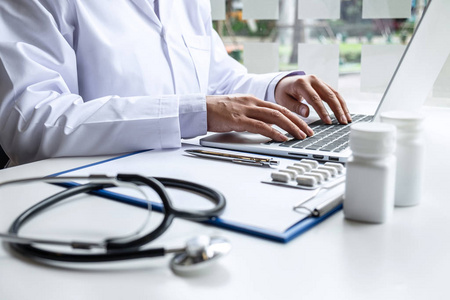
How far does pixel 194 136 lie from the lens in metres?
1.00

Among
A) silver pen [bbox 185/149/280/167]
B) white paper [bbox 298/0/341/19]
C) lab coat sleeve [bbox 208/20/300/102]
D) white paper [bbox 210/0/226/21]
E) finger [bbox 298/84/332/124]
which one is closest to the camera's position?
silver pen [bbox 185/149/280/167]

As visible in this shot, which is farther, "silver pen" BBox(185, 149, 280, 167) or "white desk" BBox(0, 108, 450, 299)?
"silver pen" BBox(185, 149, 280, 167)

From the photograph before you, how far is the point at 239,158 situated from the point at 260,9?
116cm

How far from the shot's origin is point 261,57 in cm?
187

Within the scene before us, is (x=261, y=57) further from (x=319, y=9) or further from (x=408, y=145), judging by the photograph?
(x=408, y=145)

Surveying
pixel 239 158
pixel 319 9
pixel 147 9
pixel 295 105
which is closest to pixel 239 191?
pixel 239 158

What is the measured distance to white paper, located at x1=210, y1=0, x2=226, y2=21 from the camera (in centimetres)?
195

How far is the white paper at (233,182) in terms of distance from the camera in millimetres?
568

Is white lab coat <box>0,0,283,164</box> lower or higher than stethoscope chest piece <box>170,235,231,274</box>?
higher

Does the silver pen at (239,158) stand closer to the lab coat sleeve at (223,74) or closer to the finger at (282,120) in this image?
the finger at (282,120)

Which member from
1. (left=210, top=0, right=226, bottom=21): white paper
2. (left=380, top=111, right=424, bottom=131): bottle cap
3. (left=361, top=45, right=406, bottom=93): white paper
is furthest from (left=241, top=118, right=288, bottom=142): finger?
(left=210, top=0, right=226, bottom=21): white paper

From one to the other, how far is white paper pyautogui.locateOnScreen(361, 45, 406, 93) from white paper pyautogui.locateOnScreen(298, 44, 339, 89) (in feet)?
0.38

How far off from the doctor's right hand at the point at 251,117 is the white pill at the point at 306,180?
24cm

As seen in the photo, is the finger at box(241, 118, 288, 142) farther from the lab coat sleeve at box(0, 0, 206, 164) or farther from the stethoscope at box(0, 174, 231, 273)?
the stethoscope at box(0, 174, 231, 273)
